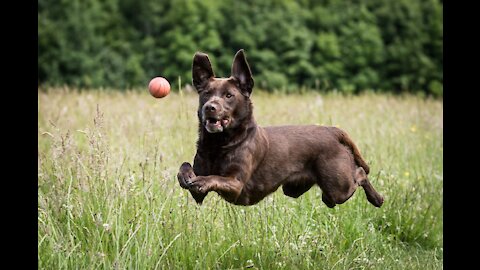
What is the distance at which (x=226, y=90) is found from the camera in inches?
153

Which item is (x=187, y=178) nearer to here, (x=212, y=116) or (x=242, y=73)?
(x=212, y=116)

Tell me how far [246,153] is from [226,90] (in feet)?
1.21

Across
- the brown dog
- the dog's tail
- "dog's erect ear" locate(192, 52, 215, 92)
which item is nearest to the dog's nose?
the brown dog

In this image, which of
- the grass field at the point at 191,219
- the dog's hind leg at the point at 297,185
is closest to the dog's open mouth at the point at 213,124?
the dog's hind leg at the point at 297,185

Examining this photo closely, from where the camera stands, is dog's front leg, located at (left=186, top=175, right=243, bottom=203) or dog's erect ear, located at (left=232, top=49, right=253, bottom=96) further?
dog's erect ear, located at (left=232, top=49, right=253, bottom=96)

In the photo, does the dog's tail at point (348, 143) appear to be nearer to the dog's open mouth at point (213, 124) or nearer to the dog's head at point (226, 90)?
the dog's head at point (226, 90)

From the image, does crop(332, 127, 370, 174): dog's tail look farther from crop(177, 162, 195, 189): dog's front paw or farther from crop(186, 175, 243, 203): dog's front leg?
crop(177, 162, 195, 189): dog's front paw

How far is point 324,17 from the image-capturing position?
73.9 feet

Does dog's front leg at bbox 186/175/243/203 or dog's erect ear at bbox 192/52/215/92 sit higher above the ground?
dog's erect ear at bbox 192/52/215/92

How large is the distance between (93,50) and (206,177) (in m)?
18.4

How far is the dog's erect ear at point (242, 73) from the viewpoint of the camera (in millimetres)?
3953

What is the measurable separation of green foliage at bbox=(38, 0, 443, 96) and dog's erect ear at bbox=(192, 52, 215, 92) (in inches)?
618

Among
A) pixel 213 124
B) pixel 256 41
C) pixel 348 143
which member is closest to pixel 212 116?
pixel 213 124

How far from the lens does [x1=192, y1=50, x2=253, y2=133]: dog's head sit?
384 cm
